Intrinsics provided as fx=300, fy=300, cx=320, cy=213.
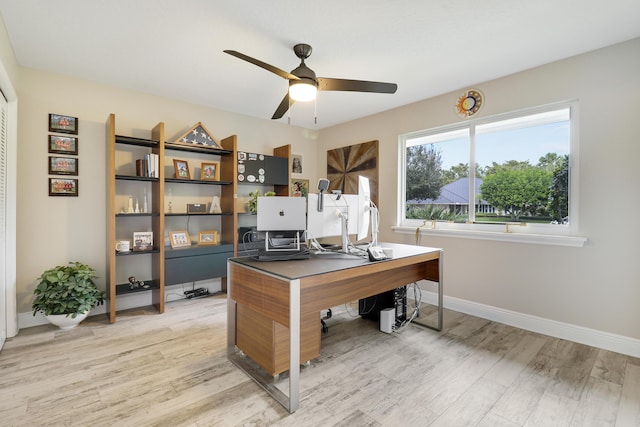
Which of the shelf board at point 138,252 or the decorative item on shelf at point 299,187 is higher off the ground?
the decorative item on shelf at point 299,187

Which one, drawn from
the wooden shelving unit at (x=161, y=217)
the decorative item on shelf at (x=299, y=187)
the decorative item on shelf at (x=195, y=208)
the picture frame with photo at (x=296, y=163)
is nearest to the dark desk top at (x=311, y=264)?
the wooden shelving unit at (x=161, y=217)

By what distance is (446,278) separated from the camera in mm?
3535

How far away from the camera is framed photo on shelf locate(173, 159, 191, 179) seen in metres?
3.62

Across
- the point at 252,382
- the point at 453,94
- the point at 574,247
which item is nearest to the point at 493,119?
the point at 453,94

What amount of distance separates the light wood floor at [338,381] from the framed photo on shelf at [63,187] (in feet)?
4.33

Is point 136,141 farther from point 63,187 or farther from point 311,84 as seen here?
point 311,84

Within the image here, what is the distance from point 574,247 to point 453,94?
6.48 ft

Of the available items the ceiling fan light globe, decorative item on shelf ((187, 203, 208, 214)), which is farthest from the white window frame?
decorative item on shelf ((187, 203, 208, 214))

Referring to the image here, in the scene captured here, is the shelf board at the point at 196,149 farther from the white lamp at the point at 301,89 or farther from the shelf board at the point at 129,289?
the white lamp at the point at 301,89

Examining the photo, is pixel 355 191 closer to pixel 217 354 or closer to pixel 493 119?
pixel 493 119

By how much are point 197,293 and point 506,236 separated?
12.0 feet

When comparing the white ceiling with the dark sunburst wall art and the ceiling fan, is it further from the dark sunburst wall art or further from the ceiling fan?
the dark sunburst wall art

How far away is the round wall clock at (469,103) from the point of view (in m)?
3.25

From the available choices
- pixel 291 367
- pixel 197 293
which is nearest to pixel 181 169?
pixel 197 293
